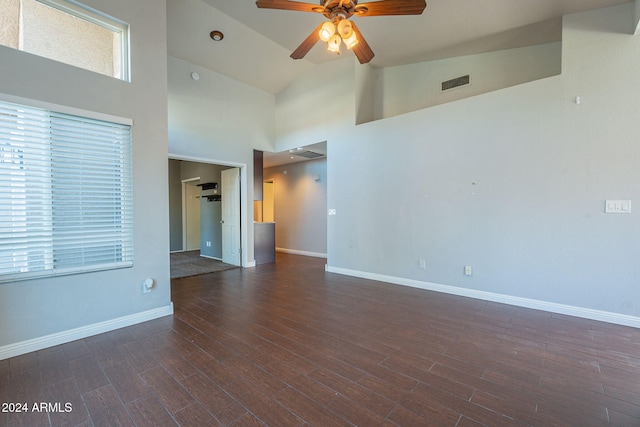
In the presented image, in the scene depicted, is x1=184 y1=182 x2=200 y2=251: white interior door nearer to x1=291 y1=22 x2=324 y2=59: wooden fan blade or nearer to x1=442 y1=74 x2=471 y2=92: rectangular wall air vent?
x1=291 y1=22 x2=324 y2=59: wooden fan blade

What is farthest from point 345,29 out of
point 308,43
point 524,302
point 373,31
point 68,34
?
point 524,302

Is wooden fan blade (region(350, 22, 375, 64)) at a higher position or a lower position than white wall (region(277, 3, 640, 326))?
higher

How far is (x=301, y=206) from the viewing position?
7.47m

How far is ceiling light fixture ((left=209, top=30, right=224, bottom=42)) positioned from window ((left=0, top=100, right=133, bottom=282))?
2460 millimetres

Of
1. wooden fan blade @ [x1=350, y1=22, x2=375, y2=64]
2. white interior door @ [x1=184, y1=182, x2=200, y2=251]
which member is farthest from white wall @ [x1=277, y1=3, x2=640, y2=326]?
white interior door @ [x1=184, y1=182, x2=200, y2=251]

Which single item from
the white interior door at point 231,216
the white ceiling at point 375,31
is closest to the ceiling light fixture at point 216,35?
the white ceiling at point 375,31

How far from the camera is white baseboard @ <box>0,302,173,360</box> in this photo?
7.32 feet

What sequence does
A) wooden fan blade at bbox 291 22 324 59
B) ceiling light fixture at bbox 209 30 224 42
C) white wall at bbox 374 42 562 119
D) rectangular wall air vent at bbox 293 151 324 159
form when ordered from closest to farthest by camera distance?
wooden fan blade at bbox 291 22 324 59
white wall at bbox 374 42 562 119
ceiling light fixture at bbox 209 30 224 42
rectangular wall air vent at bbox 293 151 324 159

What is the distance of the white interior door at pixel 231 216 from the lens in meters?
5.86

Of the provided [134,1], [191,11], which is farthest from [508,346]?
[191,11]

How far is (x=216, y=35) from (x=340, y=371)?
16.2 ft

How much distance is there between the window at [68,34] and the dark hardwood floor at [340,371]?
2.61m

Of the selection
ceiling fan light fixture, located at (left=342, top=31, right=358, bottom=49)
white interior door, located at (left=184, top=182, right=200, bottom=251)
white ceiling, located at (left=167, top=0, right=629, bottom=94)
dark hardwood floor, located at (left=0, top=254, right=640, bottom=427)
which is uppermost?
white ceiling, located at (left=167, top=0, right=629, bottom=94)

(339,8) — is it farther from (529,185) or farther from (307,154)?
(307,154)
